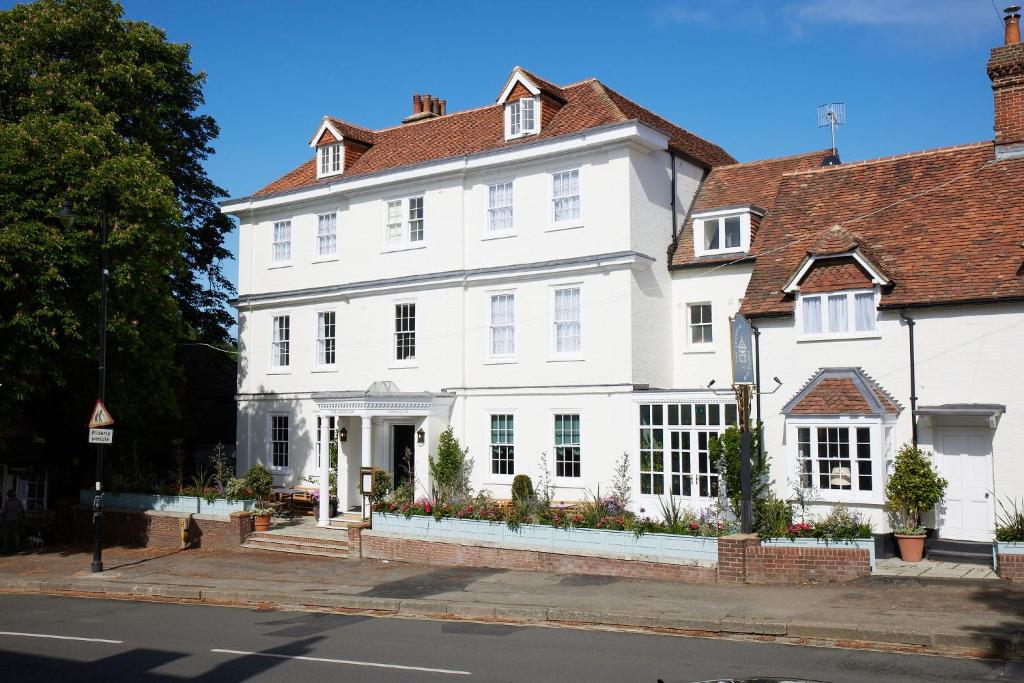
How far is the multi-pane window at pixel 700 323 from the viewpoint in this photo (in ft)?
81.4

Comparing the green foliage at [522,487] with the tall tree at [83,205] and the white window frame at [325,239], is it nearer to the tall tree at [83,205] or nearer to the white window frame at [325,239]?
the white window frame at [325,239]

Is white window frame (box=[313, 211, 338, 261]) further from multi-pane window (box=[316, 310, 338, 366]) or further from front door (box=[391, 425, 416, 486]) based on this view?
front door (box=[391, 425, 416, 486])

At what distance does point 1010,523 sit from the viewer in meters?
17.5

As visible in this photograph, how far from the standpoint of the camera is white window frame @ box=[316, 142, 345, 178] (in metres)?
30.0

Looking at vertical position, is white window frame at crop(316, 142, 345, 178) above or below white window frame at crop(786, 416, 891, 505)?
above

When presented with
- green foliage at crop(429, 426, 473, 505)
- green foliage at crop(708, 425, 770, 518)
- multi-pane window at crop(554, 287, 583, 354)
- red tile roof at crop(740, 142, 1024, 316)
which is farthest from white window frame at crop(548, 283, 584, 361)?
green foliage at crop(708, 425, 770, 518)

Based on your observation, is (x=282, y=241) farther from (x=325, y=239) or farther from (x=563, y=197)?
(x=563, y=197)

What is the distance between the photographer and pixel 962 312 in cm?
1938

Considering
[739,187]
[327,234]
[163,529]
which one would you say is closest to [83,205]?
[327,234]

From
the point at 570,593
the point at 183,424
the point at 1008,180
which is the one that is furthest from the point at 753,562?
the point at 183,424

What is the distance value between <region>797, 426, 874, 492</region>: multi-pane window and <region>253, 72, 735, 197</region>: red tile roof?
905cm

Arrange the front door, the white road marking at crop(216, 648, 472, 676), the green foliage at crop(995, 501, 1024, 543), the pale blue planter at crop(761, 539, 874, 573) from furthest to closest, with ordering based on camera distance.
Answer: the front door < the pale blue planter at crop(761, 539, 874, 573) < the green foliage at crop(995, 501, 1024, 543) < the white road marking at crop(216, 648, 472, 676)

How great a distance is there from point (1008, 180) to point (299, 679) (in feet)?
61.1

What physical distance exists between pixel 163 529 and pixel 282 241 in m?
9.92
